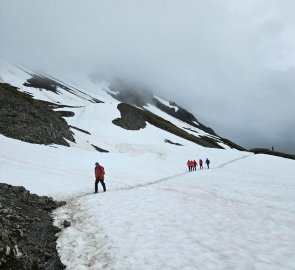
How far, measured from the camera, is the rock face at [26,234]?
9.82 m

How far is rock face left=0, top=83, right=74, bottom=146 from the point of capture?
137ft

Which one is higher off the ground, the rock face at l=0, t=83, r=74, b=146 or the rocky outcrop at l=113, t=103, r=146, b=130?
the rocky outcrop at l=113, t=103, r=146, b=130

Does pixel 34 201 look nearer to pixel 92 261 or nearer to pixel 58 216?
pixel 58 216

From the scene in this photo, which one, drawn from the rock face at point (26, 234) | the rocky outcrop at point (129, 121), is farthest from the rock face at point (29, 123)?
the rocky outcrop at point (129, 121)

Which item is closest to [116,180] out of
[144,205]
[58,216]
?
[144,205]

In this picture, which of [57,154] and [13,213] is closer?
[13,213]

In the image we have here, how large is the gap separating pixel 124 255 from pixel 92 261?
3.61ft

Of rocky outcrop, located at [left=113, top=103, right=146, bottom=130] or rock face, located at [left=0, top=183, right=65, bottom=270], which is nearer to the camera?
rock face, located at [left=0, top=183, right=65, bottom=270]

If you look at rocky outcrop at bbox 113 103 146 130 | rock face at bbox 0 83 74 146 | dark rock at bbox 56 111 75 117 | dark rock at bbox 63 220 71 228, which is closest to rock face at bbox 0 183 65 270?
dark rock at bbox 63 220 71 228

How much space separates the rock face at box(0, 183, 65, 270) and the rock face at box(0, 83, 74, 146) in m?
26.4

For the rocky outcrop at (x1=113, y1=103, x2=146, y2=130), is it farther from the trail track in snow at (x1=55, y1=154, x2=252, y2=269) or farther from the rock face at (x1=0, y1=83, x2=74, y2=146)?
the trail track in snow at (x1=55, y1=154, x2=252, y2=269)

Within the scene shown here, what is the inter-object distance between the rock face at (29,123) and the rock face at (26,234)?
26.4 meters

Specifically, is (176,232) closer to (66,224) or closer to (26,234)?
(66,224)

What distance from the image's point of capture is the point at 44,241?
469 inches
